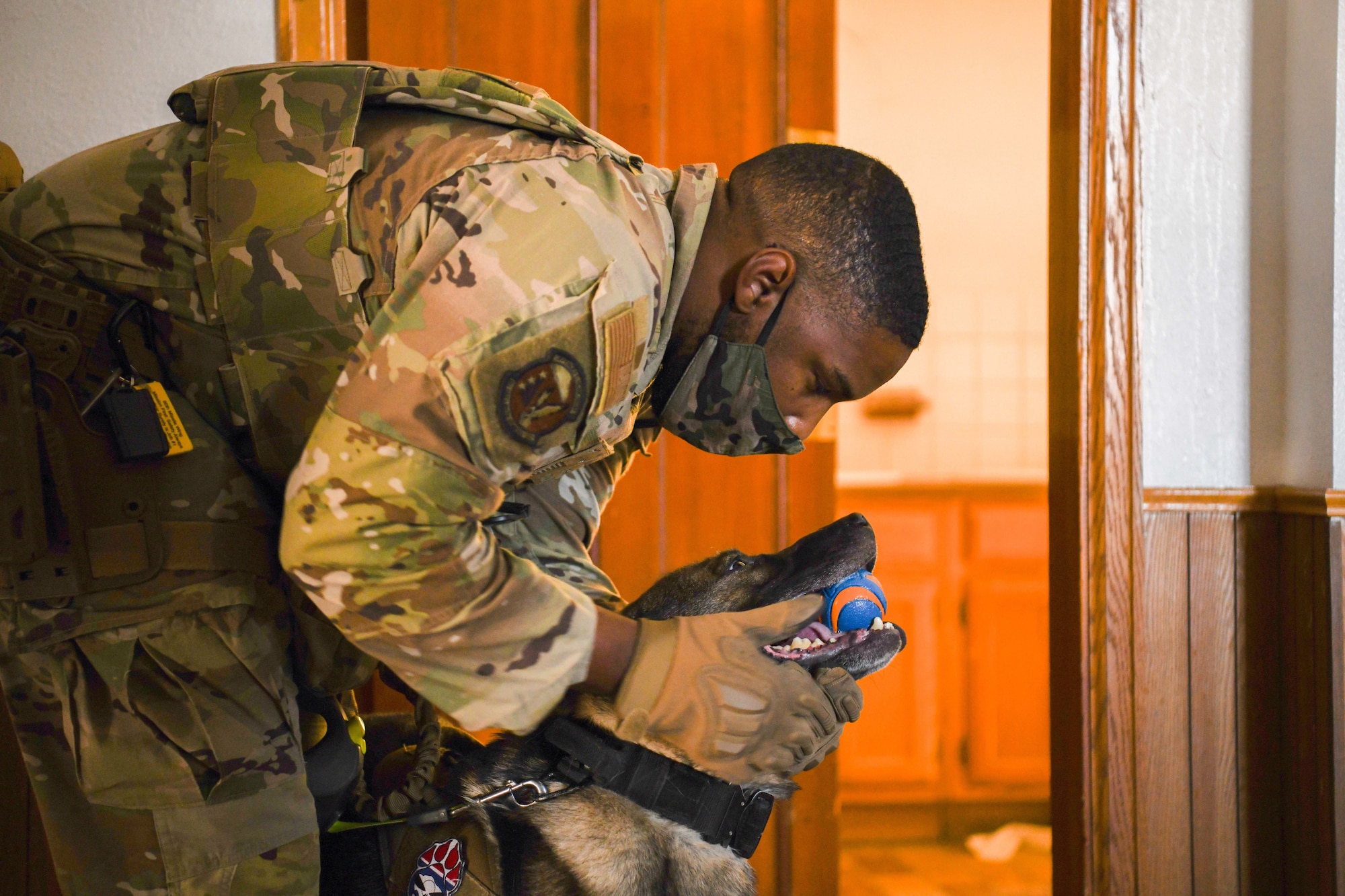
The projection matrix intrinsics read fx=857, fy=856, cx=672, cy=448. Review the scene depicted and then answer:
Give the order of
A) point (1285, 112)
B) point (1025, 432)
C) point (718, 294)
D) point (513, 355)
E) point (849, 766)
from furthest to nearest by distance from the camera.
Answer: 1. point (1025, 432)
2. point (849, 766)
3. point (1285, 112)
4. point (718, 294)
5. point (513, 355)

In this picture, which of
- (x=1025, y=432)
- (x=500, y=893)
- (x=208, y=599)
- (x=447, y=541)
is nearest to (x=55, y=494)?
(x=208, y=599)

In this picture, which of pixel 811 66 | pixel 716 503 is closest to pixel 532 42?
pixel 811 66

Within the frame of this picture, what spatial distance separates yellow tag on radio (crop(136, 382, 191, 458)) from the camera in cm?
84

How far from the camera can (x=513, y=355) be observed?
2.19 ft

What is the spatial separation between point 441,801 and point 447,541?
21.5 inches

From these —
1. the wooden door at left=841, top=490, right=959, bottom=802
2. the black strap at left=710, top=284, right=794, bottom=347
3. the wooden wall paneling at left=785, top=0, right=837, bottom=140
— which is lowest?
the wooden door at left=841, top=490, right=959, bottom=802

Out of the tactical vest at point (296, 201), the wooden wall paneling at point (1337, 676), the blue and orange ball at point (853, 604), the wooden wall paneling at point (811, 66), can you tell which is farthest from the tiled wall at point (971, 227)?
the tactical vest at point (296, 201)

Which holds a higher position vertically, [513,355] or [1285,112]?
[1285,112]

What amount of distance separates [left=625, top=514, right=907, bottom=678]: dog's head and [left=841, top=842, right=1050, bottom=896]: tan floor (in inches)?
69.8

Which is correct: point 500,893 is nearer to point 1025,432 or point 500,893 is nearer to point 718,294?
point 718,294

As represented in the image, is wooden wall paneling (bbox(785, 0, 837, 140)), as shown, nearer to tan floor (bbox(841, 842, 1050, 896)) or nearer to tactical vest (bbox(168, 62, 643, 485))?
tactical vest (bbox(168, 62, 643, 485))

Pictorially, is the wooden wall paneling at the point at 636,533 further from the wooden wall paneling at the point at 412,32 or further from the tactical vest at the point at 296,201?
the tactical vest at the point at 296,201

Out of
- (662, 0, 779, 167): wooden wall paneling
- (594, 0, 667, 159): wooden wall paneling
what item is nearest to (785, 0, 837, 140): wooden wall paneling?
(662, 0, 779, 167): wooden wall paneling

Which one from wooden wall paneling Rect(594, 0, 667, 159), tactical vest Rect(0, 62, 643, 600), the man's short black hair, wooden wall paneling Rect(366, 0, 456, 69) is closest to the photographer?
tactical vest Rect(0, 62, 643, 600)
